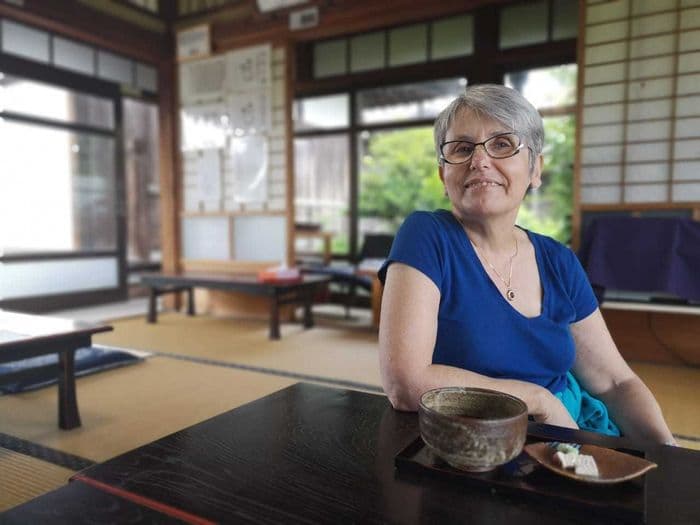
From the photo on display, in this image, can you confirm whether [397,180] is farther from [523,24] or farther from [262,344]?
[262,344]

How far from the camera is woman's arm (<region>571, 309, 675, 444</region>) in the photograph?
1.02 m

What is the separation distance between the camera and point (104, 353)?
3.06 m

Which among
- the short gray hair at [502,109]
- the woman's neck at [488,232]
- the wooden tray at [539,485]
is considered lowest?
the wooden tray at [539,485]

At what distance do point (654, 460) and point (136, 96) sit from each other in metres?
6.15

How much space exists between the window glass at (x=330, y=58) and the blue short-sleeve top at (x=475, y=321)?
484 centimetres

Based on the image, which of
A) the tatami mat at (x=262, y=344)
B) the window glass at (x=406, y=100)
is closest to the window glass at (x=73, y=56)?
the tatami mat at (x=262, y=344)

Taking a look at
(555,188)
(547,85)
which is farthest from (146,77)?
(555,188)

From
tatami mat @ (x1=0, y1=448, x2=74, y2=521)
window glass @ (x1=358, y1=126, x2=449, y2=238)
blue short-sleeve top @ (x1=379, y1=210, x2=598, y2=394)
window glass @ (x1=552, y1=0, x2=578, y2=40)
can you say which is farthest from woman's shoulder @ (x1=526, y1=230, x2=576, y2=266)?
window glass @ (x1=358, y1=126, x2=449, y2=238)

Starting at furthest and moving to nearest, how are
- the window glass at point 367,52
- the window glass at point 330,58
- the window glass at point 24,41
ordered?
the window glass at point 330,58 → the window glass at point 367,52 → the window glass at point 24,41

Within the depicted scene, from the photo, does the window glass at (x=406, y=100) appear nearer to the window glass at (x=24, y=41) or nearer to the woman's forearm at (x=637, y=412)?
the window glass at (x=24, y=41)

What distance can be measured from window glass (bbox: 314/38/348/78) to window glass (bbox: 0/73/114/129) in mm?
2279

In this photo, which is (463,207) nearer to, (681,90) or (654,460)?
(654,460)

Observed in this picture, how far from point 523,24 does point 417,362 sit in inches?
169

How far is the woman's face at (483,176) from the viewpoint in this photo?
0.95 meters
